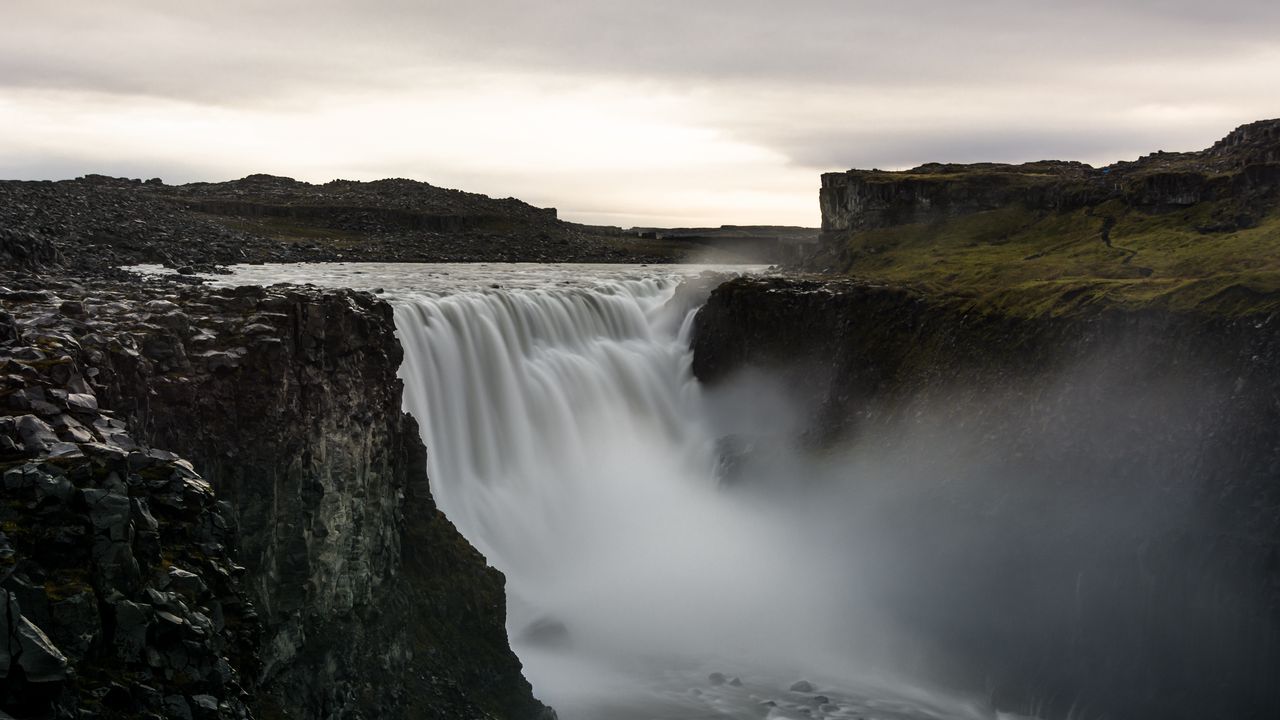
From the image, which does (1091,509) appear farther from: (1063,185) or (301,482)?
(1063,185)

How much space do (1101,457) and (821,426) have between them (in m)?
17.3

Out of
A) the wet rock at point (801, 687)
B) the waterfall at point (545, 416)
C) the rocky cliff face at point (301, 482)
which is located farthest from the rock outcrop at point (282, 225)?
the wet rock at point (801, 687)

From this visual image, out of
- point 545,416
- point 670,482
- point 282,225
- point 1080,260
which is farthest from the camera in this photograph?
point 282,225

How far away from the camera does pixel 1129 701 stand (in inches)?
1302

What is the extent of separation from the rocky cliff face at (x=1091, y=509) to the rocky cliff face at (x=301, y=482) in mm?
19047

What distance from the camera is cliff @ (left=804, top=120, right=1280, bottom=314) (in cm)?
4606

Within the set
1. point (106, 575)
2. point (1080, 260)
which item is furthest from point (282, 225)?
point (106, 575)

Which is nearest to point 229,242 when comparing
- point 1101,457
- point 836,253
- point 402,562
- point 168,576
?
point 836,253

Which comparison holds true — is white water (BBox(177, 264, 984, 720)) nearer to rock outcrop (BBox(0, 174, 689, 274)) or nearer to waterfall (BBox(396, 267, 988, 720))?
waterfall (BBox(396, 267, 988, 720))

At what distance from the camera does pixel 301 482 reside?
22.8m

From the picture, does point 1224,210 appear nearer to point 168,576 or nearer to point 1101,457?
point 1101,457

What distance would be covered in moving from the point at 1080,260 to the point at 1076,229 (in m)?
11.6

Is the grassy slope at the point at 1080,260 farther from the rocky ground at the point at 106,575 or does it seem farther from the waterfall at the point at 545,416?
the rocky ground at the point at 106,575

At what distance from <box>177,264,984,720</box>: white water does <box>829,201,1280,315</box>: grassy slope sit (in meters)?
15.9
